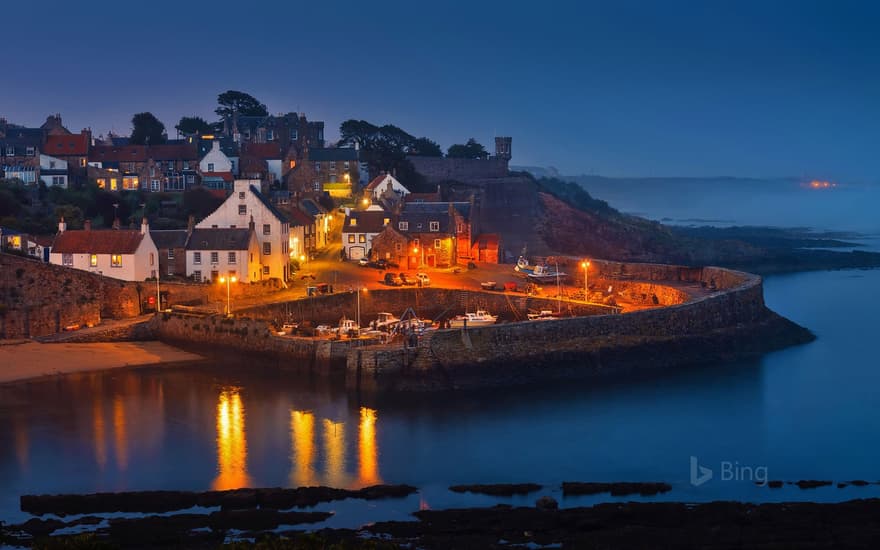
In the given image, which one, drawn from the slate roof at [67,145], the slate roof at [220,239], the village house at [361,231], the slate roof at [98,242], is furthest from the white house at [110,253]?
the slate roof at [67,145]

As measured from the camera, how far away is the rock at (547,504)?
A: 19.0 metres

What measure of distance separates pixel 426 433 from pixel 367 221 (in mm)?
22390

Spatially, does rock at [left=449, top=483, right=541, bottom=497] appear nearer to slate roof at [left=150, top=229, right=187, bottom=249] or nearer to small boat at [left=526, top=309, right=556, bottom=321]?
small boat at [left=526, top=309, right=556, bottom=321]

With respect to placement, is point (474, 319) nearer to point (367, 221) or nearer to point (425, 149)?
point (367, 221)

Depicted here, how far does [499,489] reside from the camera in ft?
66.8

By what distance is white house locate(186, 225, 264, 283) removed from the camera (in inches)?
1467

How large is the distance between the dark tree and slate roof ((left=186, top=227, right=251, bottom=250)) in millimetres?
33768

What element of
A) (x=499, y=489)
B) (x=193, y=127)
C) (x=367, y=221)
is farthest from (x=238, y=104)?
(x=499, y=489)

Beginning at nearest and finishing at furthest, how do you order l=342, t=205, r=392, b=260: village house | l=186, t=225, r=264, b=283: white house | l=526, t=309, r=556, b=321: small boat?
l=526, t=309, r=556, b=321: small boat, l=186, t=225, r=264, b=283: white house, l=342, t=205, r=392, b=260: village house

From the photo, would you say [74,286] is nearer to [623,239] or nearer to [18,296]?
[18,296]

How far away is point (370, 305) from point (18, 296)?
10827mm

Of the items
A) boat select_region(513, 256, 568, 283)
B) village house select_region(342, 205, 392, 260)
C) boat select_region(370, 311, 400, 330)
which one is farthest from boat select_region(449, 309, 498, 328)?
village house select_region(342, 205, 392, 260)

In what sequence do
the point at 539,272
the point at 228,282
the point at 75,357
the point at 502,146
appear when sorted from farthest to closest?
1. the point at 502,146
2. the point at 539,272
3. the point at 228,282
4. the point at 75,357

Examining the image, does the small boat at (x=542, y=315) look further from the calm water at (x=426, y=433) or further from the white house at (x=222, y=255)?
→ the white house at (x=222, y=255)
